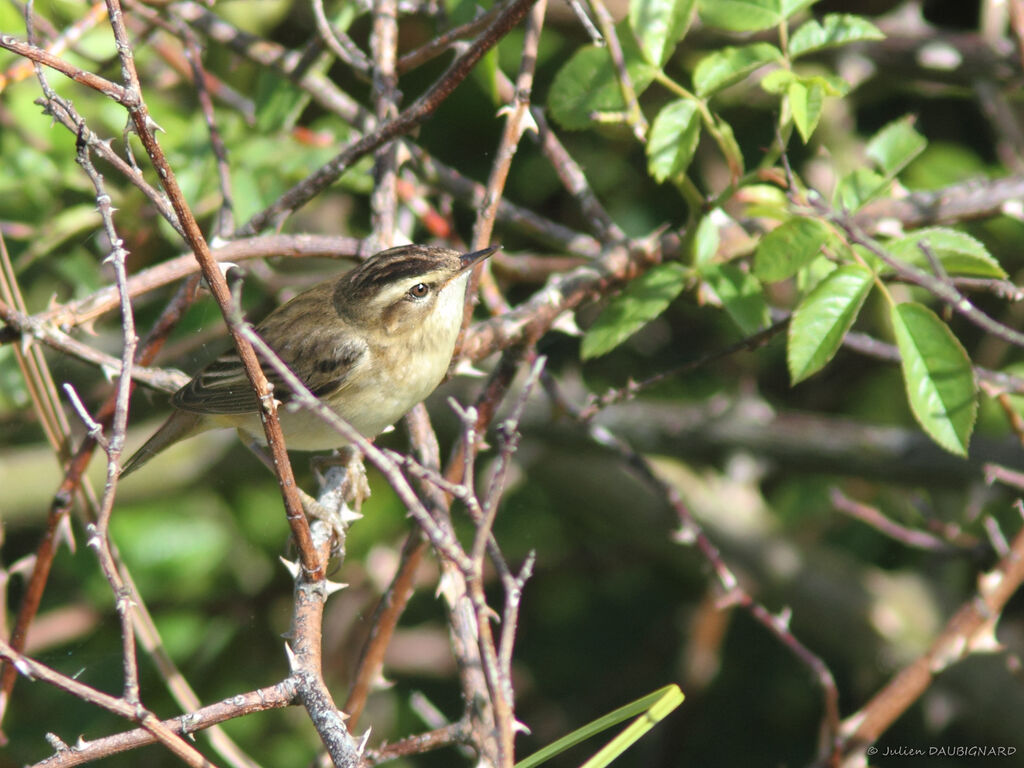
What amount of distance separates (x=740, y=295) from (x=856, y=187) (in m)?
0.51

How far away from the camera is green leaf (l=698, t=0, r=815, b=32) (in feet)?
9.36

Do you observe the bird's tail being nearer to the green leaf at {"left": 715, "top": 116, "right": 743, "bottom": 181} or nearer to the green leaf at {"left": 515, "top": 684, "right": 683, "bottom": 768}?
the green leaf at {"left": 715, "top": 116, "right": 743, "bottom": 181}

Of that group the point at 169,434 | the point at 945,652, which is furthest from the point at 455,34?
the point at 945,652

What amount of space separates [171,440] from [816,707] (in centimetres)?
337

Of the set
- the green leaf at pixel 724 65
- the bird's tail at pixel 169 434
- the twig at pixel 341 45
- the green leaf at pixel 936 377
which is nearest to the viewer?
the green leaf at pixel 936 377

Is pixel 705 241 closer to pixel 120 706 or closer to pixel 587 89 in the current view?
pixel 587 89

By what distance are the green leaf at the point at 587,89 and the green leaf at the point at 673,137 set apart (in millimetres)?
179

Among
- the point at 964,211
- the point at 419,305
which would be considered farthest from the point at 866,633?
the point at 419,305

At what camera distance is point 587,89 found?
118 inches

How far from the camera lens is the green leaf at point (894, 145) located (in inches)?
124

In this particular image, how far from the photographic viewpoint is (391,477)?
175cm

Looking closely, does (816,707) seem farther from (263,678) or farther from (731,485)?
(263,678)

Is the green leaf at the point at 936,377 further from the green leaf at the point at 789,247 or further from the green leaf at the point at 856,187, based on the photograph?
the green leaf at the point at 856,187

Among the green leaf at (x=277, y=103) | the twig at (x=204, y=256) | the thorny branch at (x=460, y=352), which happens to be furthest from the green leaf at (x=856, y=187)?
the green leaf at (x=277, y=103)
